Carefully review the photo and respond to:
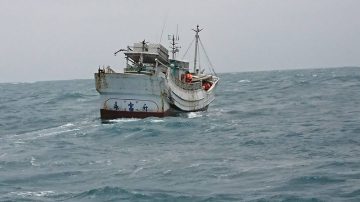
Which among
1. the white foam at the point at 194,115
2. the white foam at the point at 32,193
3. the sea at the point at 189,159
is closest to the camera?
the sea at the point at 189,159

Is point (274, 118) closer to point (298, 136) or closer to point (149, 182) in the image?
point (298, 136)

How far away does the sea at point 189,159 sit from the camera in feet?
51.4

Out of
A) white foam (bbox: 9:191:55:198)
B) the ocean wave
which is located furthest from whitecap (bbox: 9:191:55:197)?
the ocean wave

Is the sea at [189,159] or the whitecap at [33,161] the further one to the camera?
the whitecap at [33,161]

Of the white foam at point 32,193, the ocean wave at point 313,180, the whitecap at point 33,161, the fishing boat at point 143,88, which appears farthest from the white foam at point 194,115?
the white foam at point 32,193

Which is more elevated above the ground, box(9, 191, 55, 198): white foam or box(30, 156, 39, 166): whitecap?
box(9, 191, 55, 198): white foam

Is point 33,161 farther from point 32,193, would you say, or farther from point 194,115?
point 194,115

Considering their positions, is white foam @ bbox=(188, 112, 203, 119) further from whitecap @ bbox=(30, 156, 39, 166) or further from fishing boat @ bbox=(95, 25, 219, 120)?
whitecap @ bbox=(30, 156, 39, 166)

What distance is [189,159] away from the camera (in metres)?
21.0

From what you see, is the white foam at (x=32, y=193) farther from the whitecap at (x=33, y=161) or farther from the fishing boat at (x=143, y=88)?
the fishing boat at (x=143, y=88)

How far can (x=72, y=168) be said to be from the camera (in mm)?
20422

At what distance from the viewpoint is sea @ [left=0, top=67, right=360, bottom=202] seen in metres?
15.7

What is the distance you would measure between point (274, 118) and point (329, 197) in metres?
20.7

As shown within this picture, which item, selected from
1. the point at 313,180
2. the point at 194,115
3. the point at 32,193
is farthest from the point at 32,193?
the point at 194,115
